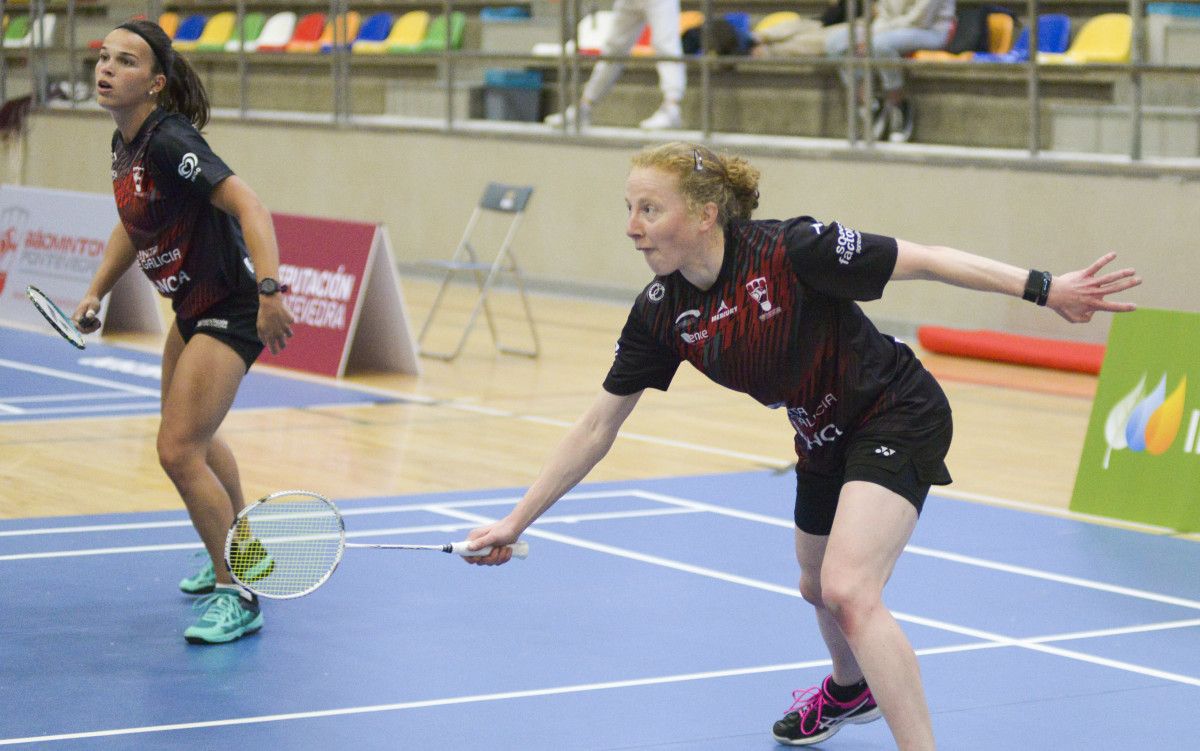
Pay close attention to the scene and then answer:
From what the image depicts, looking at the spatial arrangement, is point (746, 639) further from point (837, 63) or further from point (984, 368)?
point (837, 63)

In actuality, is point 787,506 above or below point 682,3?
below

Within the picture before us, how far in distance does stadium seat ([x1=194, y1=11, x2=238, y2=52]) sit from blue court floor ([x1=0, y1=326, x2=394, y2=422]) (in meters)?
9.86

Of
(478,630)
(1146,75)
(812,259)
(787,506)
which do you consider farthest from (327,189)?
(812,259)

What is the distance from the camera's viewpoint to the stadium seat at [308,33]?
67.1ft

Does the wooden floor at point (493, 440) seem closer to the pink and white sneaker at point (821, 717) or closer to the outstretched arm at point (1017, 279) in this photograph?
the pink and white sneaker at point (821, 717)

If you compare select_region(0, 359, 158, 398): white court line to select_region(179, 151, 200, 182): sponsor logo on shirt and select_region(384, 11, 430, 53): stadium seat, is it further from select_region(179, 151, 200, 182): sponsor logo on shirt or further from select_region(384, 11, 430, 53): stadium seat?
select_region(384, 11, 430, 53): stadium seat

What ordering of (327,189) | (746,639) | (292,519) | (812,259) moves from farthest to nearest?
(327,189), (746,639), (292,519), (812,259)

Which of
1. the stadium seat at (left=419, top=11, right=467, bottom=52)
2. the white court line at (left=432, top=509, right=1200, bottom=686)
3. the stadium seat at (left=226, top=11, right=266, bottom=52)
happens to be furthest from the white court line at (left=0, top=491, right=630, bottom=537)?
the stadium seat at (left=226, top=11, right=266, bottom=52)

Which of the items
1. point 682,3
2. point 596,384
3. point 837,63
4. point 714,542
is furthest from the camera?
→ point 682,3

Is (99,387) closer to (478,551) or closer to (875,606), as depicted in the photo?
(478,551)

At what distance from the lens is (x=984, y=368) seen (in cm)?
1246

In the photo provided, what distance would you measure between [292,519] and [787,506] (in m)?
3.40

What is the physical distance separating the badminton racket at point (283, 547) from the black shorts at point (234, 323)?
0.71 meters

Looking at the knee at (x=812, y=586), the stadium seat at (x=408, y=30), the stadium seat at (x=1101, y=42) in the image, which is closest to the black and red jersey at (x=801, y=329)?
the knee at (x=812, y=586)
